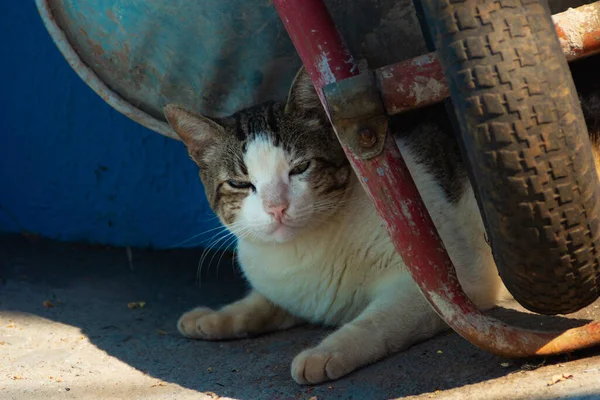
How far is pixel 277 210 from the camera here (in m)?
2.05

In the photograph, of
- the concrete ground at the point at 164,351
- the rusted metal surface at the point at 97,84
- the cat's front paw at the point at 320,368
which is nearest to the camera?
the concrete ground at the point at 164,351

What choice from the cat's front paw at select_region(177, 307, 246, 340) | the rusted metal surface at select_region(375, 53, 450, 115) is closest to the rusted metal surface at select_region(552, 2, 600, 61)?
the rusted metal surface at select_region(375, 53, 450, 115)

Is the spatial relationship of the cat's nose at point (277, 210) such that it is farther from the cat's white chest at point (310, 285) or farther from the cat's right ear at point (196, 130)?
the cat's right ear at point (196, 130)

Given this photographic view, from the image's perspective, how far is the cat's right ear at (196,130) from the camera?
2221mm

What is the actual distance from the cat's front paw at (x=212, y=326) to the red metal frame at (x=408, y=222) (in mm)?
939

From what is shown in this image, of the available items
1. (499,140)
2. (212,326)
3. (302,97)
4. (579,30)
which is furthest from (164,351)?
(579,30)

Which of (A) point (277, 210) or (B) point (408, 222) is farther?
(A) point (277, 210)

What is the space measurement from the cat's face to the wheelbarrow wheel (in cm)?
80

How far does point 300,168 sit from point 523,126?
3.11ft

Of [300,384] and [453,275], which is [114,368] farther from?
[453,275]

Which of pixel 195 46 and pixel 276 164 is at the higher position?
pixel 195 46

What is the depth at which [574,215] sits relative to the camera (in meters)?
1.32

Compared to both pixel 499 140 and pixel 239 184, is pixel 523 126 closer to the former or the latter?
pixel 499 140

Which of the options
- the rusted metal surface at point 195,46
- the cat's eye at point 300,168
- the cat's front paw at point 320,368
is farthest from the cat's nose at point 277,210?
the rusted metal surface at point 195,46
